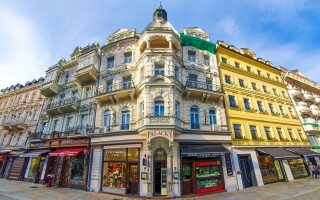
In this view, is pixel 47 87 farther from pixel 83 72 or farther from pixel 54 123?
pixel 83 72

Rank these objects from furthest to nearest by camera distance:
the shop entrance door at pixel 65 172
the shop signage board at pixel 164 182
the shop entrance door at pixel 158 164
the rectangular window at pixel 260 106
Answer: the rectangular window at pixel 260 106 < the shop entrance door at pixel 65 172 < the shop entrance door at pixel 158 164 < the shop signage board at pixel 164 182

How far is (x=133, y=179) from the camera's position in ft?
42.1

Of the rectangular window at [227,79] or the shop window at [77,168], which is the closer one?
the shop window at [77,168]

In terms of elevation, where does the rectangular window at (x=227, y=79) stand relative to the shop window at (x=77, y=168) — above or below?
above

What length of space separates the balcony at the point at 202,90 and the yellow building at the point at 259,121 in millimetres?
1870

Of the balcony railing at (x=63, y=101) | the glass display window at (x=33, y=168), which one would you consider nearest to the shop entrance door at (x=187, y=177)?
the balcony railing at (x=63, y=101)

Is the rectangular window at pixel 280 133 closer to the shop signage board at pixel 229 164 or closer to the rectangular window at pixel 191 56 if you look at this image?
the shop signage board at pixel 229 164

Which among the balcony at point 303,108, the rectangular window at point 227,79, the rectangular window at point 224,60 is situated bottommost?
the balcony at point 303,108

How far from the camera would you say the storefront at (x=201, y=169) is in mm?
12469

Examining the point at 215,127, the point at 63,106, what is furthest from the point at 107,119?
the point at 215,127

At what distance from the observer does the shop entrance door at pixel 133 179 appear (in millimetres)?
12522

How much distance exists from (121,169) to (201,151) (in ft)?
23.1

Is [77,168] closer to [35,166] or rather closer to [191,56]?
[35,166]

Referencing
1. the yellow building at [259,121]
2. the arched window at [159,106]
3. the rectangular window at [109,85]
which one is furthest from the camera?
the rectangular window at [109,85]
